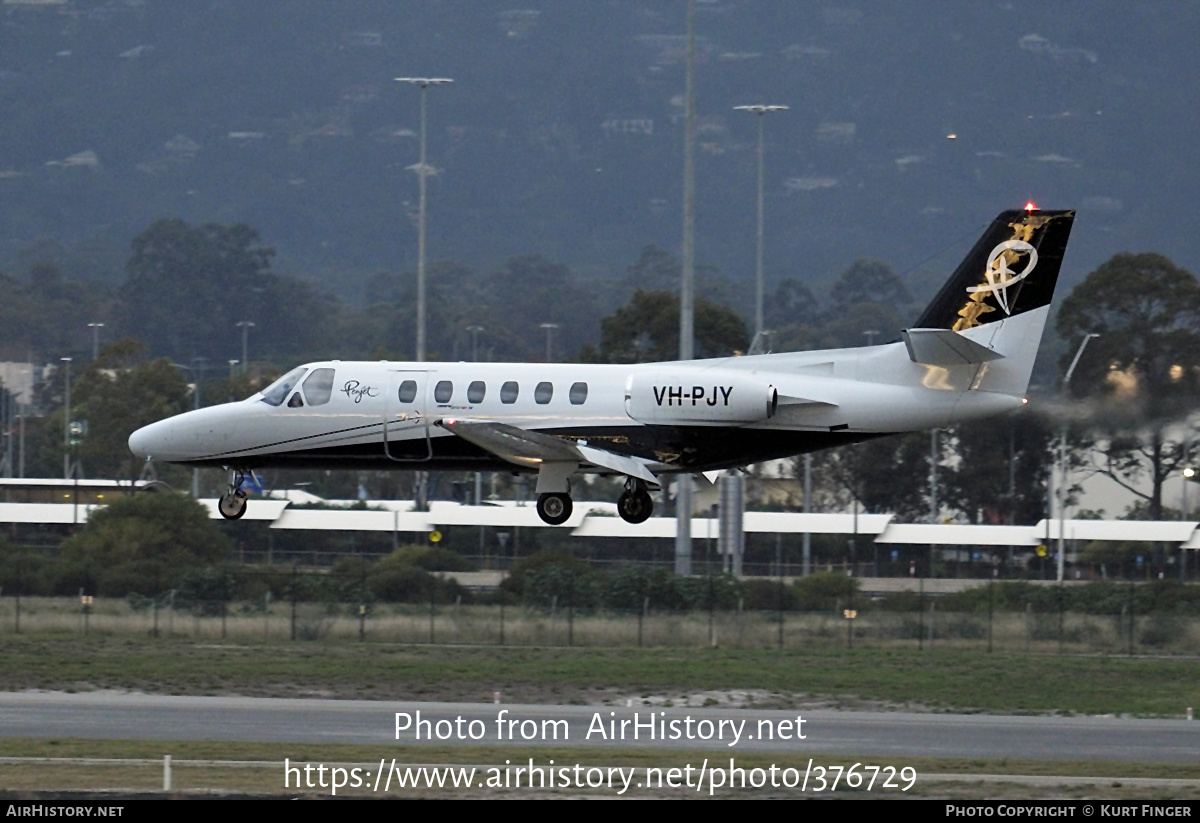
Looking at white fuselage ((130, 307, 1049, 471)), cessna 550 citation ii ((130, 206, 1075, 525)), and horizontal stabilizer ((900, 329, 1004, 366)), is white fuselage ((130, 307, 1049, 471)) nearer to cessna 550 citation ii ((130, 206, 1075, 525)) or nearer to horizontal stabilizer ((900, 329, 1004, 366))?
cessna 550 citation ii ((130, 206, 1075, 525))

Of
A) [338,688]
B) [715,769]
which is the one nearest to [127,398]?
[338,688]

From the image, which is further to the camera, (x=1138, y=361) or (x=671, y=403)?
(x=1138, y=361)

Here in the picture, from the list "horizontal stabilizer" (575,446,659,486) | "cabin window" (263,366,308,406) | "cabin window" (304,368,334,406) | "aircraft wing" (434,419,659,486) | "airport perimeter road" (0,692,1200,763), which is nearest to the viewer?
"airport perimeter road" (0,692,1200,763)

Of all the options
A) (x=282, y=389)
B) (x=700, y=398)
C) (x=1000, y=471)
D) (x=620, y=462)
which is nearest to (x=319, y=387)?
(x=282, y=389)

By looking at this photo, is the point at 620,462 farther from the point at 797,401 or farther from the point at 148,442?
the point at 148,442

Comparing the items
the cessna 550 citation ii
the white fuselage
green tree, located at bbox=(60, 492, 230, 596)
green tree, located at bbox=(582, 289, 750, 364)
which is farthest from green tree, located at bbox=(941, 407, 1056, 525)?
the white fuselage

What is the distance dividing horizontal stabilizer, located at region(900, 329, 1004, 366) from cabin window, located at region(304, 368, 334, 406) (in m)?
12.2

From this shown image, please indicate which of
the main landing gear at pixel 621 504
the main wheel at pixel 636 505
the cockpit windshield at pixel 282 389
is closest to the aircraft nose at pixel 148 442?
the cockpit windshield at pixel 282 389

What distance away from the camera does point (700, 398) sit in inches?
1521

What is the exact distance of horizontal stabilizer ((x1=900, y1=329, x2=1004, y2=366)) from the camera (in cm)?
3756

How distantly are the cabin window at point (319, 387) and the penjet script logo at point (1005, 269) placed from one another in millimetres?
14079

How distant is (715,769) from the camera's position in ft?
113

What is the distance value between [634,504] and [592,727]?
5072 millimetres

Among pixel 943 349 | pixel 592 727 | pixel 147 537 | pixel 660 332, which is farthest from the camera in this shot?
pixel 660 332
